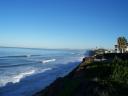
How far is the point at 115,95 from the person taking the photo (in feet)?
40.5

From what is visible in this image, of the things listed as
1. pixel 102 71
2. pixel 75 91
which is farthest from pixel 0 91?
pixel 75 91

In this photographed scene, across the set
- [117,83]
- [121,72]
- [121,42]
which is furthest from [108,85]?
[121,42]

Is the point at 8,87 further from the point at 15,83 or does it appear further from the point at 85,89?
the point at 85,89

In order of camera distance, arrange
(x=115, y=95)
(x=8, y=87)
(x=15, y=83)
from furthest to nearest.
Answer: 1. (x=15, y=83)
2. (x=8, y=87)
3. (x=115, y=95)

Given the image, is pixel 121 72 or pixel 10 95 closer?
pixel 121 72

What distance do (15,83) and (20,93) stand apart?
26.3ft

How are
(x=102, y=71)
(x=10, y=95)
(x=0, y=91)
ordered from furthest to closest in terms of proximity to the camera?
(x=0, y=91) → (x=10, y=95) → (x=102, y=71)

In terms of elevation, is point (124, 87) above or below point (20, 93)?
above

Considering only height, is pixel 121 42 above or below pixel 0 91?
above

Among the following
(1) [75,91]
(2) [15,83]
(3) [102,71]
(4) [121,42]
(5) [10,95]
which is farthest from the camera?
(4) [121,42]

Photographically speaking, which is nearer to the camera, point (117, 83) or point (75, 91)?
point (117, 83)

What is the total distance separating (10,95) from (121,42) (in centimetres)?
6365

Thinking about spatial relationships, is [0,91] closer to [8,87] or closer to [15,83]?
[8,87]

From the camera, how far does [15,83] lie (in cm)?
3550
